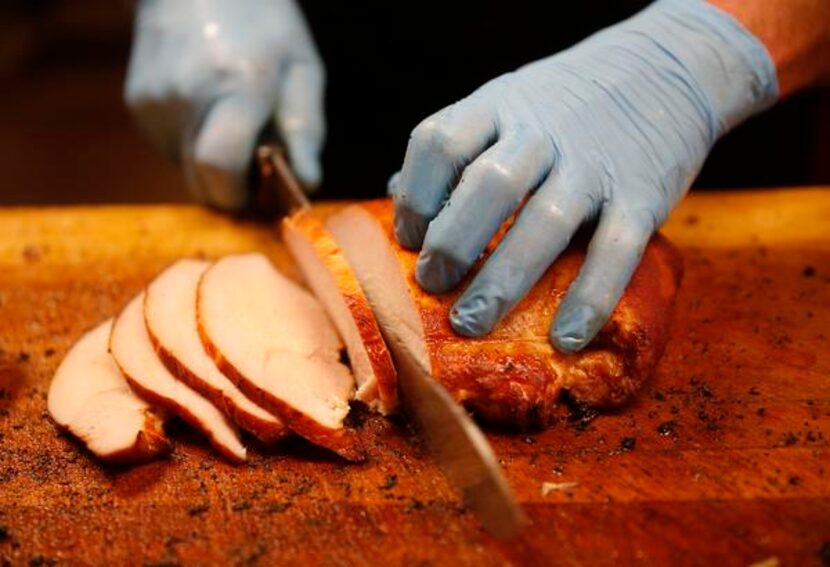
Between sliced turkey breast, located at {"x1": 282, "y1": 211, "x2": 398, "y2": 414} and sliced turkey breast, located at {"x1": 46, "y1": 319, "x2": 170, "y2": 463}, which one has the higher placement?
sliced turkey breast, located at {"x1": 282, "y1": 211, "x2": 398, "y2": 414}

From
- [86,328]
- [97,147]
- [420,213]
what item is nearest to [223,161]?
[86,328]

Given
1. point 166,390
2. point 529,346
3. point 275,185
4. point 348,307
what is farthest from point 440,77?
point 166,390

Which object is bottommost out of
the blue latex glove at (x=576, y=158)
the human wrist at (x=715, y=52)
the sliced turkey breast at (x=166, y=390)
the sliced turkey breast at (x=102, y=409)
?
the sliced turkey breast at (x=102, y=409)

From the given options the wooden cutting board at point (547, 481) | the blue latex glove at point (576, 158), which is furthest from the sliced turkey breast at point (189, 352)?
the blue latex glove at point (576, 158)

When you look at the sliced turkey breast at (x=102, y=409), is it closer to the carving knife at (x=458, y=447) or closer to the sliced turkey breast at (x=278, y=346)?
the sliced turkey breast at (x=278, y=346)

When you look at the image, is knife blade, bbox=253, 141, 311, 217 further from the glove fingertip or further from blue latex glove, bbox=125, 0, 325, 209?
the glove fingertip

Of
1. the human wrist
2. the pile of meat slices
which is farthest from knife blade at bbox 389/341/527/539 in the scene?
the human wrist

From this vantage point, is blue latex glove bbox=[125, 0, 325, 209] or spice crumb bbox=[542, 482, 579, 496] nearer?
spice crumb bbox=[542, 482, 579, 496]

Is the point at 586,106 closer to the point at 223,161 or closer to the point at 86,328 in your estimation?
the point at 223,161

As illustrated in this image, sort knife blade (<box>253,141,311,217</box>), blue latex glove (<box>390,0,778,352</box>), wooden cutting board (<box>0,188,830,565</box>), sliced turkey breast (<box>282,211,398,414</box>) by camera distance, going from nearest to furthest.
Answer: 1. wooden cutting board (<box>0,188,830,565</box>)
2. blue latex glove (<box>390,0,778,352</box>)
3. sliced turkey breast (<box>282,211,398,414</box>)
4. knife blade (<box>253,141,311,217</box>)
